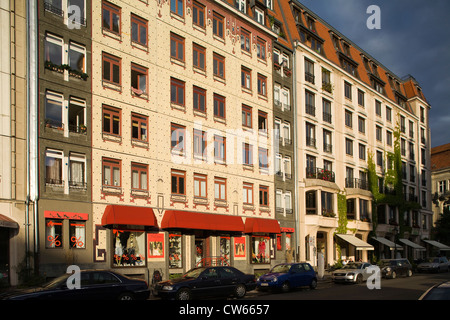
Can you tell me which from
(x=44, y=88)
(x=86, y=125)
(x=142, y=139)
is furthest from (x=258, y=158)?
(x=44, y=88)

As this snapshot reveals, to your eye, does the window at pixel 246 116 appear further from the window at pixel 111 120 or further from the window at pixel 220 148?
the window at pixel 111 120

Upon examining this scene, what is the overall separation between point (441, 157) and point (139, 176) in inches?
2945

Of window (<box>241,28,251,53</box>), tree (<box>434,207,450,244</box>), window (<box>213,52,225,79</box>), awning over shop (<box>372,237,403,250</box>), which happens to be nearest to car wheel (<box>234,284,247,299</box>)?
window (<box>213,52,225,79</box>)

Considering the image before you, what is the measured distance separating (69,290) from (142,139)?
13.6 metres

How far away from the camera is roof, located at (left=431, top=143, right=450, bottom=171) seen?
8644 cm

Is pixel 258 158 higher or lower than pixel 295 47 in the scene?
lower

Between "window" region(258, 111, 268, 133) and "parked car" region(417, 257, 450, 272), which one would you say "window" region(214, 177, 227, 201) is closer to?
"window" region(258, 111, 268, 133)

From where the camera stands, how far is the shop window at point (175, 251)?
96.2 feet

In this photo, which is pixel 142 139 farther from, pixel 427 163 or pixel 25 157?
pixel 427 163

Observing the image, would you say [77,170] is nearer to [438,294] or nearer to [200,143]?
[200,143]

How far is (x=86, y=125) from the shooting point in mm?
25469

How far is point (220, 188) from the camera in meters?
33.5

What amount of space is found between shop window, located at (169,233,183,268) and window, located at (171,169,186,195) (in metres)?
2.69

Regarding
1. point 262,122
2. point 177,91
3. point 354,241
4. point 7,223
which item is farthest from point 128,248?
point 354,241
